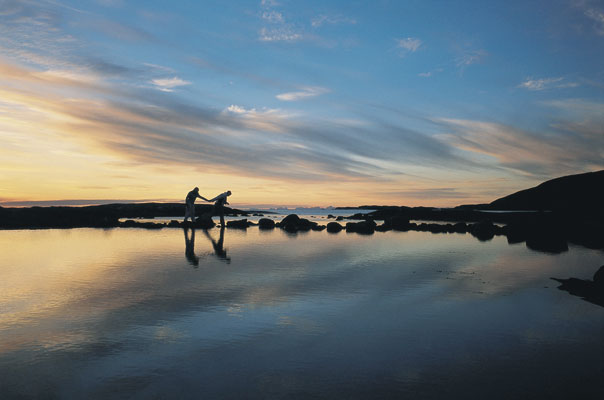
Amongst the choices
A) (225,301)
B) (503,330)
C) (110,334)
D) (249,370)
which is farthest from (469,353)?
(110,334)

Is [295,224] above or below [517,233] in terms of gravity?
above

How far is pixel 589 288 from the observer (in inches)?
496

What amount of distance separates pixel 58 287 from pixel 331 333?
9.20m

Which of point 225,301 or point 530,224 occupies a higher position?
point 530,224

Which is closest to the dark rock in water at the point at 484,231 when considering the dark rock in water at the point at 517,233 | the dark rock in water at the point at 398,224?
the dark rock in water at the point at 517,233

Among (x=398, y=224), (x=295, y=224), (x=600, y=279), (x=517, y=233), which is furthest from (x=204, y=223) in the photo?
(x=600, y=279)

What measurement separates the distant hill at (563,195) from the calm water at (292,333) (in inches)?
4027

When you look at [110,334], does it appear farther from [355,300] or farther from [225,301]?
[355,300]

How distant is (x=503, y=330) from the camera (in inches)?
337

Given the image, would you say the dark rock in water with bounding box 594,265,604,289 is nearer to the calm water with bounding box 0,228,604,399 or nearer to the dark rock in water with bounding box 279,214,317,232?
the calm water with bounding box 0,228,604,399

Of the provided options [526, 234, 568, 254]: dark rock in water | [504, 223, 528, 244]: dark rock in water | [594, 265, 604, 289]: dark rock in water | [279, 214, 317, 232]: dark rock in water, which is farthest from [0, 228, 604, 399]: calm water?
[279, 214, 317, 232]: dark rock in water

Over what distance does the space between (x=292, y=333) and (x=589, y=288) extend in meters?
10.6

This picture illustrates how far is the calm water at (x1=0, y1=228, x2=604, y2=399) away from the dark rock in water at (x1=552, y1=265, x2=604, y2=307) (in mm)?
409

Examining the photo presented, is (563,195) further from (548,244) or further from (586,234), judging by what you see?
(548,244)
